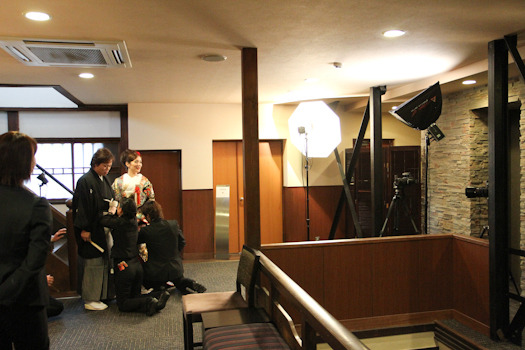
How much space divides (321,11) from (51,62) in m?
2.38

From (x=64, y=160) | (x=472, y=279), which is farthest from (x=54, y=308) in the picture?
(x=472, y=279)

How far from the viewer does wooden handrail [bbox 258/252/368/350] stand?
151cm

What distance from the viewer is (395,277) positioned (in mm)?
4020

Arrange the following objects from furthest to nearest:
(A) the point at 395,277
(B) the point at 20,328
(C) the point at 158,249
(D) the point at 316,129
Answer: (D) the point at 316,129 → (C) the point at 158,249 → (A) the point at 395,277 → (B) the point at 20,328

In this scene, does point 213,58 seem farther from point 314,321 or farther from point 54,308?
point 314,321

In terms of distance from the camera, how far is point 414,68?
455cm

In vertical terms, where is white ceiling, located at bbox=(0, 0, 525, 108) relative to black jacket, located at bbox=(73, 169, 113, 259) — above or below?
above

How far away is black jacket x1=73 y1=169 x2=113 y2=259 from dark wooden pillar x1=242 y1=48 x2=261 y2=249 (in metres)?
1.44

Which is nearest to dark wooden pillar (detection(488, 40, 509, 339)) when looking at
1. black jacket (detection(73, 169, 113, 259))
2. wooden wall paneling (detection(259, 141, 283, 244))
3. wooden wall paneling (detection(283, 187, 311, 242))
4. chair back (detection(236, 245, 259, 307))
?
chair back (detection(236, 245, 259, 307))

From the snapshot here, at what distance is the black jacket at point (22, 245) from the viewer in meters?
1.88

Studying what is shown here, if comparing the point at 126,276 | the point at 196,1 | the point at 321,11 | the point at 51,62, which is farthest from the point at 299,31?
the point at 126,276

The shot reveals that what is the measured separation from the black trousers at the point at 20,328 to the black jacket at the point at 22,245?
0.14ft

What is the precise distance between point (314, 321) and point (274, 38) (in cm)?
229

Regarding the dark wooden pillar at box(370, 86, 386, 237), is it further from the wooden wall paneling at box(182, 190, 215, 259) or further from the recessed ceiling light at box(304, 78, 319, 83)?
the wooden wall paneling at box(182, 190, 215, 259)
